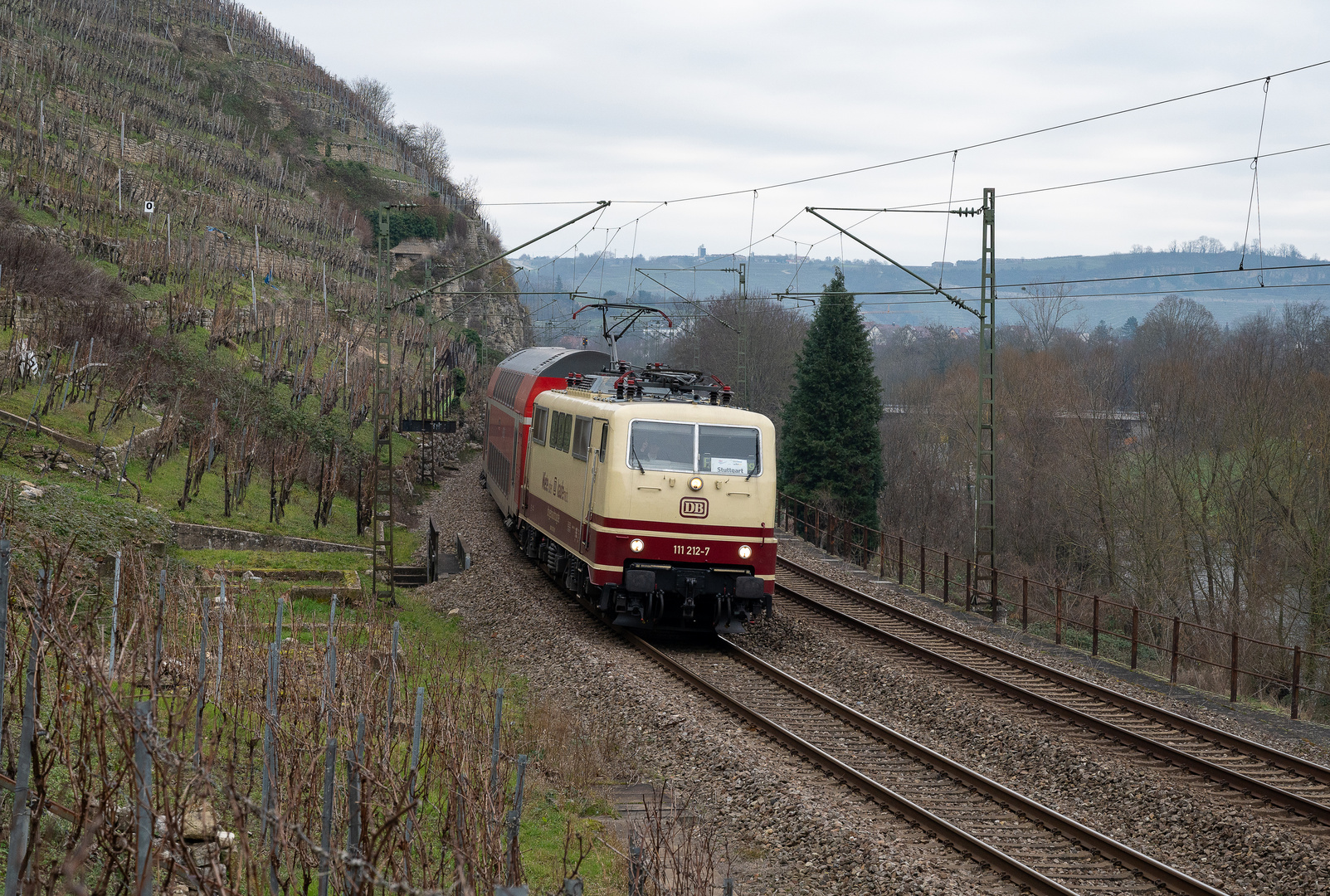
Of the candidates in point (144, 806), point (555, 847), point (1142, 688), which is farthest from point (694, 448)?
point (144, 806)

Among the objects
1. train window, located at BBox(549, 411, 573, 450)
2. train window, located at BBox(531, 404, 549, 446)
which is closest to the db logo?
train window, located at BBox(549, 411, 573, 450)

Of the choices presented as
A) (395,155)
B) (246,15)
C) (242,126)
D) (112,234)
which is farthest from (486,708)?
Answer: (246,15)

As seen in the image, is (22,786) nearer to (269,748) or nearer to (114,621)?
(269,748)

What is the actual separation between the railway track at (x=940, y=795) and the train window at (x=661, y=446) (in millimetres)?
2824

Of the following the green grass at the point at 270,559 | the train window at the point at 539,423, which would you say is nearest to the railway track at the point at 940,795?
the train window at the point at 539,423

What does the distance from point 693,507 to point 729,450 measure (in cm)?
105

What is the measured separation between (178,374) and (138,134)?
35.8m

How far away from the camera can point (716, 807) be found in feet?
33.5

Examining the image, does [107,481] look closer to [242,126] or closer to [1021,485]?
[1021,485]

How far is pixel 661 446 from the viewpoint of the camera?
627 inches

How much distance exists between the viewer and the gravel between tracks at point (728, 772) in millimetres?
8617

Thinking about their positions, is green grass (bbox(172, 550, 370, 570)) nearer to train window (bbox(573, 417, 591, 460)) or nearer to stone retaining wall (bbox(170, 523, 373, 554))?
stone retaining wall (bbox(170, 523, 373, 554))

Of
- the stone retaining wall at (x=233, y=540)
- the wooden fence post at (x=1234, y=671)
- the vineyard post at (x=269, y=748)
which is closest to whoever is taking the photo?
the vineyard post at (x=269, y=748)

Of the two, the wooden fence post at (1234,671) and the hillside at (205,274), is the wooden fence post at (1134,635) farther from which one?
the hillside at (205,274)
